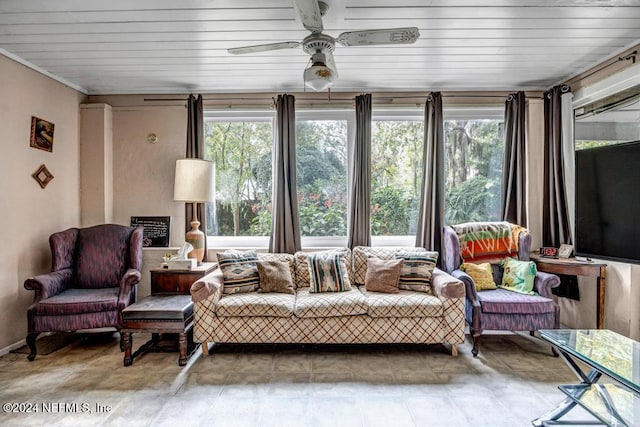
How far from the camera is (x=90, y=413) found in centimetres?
227

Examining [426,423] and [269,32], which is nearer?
[426,423]

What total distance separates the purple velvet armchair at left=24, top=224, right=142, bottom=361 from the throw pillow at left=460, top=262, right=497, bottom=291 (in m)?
3.19

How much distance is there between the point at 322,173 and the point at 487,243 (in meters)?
1.97

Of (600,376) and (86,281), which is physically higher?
(86,281)

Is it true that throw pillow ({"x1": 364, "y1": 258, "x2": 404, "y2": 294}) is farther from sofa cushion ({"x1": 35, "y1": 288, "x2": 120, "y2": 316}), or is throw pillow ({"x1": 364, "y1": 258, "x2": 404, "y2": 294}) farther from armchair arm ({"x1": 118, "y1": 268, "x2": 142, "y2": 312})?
sofa cushion ({"x1": 35, "y1": 288, "x2": 120, "y2": 316})

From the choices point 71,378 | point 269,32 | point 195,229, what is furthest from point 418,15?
point 71,378

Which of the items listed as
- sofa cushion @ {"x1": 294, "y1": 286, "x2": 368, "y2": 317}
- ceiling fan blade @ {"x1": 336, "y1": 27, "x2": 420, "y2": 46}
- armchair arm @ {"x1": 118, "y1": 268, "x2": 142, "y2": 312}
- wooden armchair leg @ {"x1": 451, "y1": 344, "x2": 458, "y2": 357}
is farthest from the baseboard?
wooden armchair leg @ {"x1": 451, "y1": 344, "x2": 458, "y2": 357}

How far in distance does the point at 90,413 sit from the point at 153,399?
365mm

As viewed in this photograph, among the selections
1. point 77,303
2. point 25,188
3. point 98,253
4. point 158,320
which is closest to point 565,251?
point 158,320

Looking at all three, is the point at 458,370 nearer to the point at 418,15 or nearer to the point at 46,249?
the point at 418,15

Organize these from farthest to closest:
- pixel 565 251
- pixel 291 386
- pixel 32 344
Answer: pixel 565 251, pixel 32 344, pixel 291 386

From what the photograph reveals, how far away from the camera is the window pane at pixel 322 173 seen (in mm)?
4246

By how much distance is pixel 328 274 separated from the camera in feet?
11.3

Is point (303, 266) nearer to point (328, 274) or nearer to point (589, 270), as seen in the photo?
point (328, 274)
